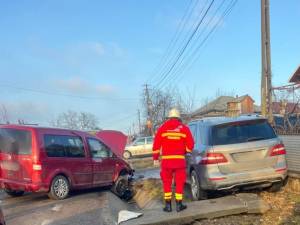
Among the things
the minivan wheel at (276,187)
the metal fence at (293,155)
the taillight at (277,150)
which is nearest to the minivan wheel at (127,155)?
the metal fence at (293,155)

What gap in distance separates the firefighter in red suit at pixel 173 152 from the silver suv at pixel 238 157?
86 cm

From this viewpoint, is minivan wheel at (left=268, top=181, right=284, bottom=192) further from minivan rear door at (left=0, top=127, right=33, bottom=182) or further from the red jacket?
minivan rear door at (left=0, top=127, right=33, bottom=182)

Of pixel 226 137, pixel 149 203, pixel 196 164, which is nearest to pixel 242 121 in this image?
pixel 226 137

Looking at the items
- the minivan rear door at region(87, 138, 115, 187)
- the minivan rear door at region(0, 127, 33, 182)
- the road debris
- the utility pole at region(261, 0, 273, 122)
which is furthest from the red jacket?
the utility pole at region(261, 0, 273, 122)

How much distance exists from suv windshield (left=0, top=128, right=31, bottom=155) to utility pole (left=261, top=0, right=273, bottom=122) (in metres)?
7.00

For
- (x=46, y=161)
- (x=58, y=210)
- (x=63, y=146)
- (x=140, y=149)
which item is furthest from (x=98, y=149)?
(x=140, y=149)

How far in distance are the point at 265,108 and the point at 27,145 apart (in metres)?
7.04

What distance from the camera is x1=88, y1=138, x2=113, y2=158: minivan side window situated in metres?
12.0

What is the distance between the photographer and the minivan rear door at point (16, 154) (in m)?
10.2

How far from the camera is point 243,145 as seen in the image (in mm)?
8359

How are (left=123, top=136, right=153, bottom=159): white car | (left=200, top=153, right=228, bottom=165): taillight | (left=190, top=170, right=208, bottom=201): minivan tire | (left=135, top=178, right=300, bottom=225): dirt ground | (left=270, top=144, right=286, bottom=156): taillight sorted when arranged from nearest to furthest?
(left=135, top=178, right=300, bottom=225): dirt ground, (left=200, top=153, right=228, bottom=165): taillight, (left=270, top=144, right=286, bottom=156): taillight, (left=190, top=170, right=208, bottom=201): minivan tire, (left=123, top=136, right=153, bottom=159): white car

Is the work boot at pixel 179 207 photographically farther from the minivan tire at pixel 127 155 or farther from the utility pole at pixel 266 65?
the minivan tire at pixel 127 155

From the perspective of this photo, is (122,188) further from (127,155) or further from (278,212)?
(127,155)

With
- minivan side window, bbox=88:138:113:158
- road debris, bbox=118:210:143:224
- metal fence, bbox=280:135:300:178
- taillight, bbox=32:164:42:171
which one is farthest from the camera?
minivan side window, bbox=88:138:113:158
